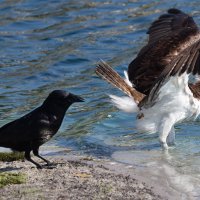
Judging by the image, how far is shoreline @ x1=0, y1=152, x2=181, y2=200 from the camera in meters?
6.37

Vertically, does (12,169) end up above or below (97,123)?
above

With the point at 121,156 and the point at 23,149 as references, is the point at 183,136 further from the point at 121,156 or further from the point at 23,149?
the point at 23,149

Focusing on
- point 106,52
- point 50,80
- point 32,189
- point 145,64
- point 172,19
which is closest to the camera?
point 32,189

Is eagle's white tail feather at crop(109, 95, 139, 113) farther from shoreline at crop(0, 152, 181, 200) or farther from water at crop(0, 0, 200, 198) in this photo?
shoreline at crop(0, 152, 181, 200)

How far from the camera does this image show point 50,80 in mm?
13234

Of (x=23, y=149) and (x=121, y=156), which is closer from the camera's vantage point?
(x=23, y=149)

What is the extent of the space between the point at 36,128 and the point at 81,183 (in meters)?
0.77

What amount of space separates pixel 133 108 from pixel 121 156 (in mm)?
694

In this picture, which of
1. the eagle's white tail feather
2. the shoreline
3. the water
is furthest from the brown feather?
the shoreline

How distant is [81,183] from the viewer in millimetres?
6727

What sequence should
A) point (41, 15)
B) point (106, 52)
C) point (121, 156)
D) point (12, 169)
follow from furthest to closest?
point (41, 15)
point (106, 52)
point (121, 156)
point (12, 169)

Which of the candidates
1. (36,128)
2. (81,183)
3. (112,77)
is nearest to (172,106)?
(112,77)

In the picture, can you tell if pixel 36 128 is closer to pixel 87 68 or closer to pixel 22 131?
pixel 22 131

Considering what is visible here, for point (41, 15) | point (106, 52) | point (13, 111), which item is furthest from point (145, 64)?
point (41, 15)
